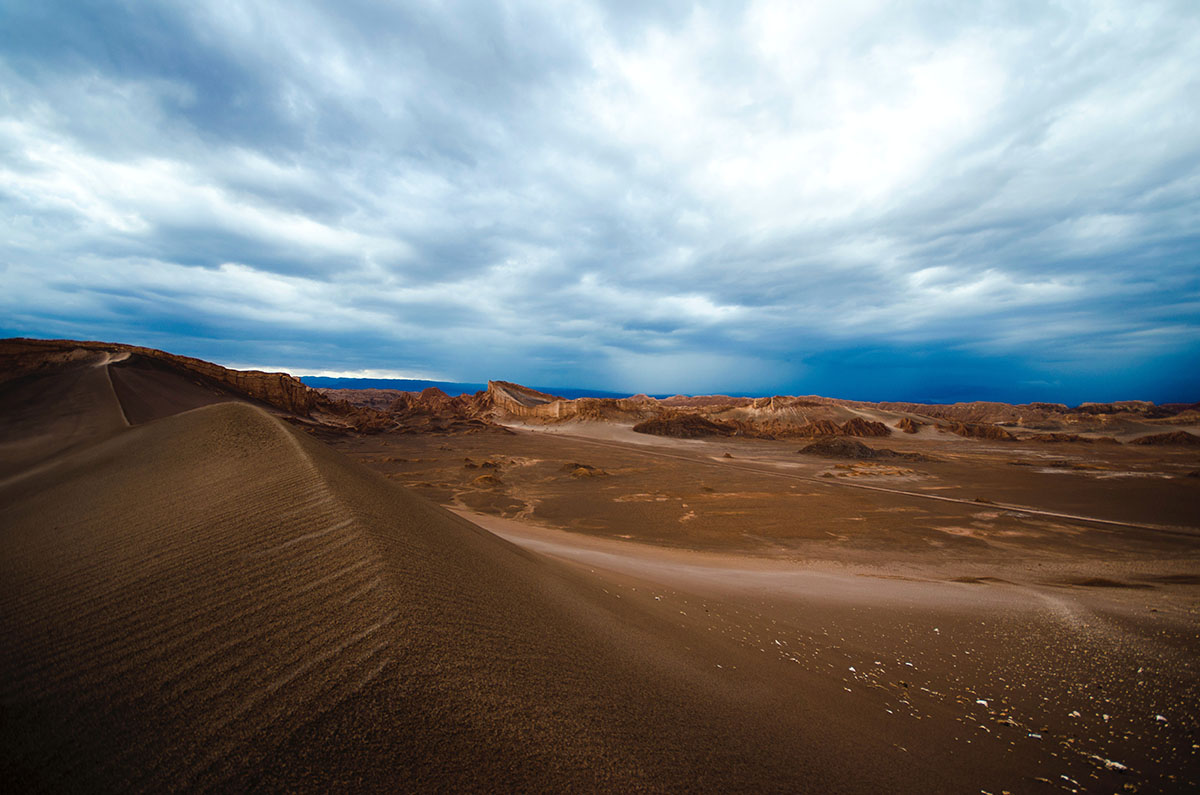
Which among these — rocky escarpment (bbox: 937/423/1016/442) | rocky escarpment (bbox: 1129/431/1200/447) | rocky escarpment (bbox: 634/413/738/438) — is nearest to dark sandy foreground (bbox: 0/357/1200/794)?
rocky escarpment (bbox: 634/413/738/438)

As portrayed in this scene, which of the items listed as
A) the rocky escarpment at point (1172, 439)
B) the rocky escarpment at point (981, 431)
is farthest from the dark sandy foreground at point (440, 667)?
the rocky escarpment at point (1172, 439)

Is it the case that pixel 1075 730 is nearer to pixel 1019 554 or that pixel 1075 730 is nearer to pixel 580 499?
pixel 1019 554

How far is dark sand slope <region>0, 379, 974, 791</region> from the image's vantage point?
48.5 inches

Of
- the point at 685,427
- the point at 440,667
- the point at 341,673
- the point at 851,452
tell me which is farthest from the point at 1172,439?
the point at 341,673

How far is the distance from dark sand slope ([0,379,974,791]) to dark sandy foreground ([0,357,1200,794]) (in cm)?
1

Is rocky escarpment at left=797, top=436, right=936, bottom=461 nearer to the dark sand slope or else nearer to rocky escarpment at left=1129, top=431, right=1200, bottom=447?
rocky escarpment at left=1129, top=431, right=1200, bottom=447

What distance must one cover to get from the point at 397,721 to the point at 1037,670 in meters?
4.54

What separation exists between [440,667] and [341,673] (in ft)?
1.06

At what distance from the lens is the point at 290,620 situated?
173 cm

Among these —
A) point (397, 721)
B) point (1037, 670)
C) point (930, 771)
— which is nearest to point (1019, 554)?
point (1037, 670)

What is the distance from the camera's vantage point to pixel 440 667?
164 cm

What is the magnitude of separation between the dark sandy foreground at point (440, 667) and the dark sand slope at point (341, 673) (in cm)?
1

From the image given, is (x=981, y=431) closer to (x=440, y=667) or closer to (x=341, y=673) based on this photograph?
(x=440, y=667)

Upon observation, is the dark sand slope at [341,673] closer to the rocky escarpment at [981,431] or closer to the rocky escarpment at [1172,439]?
the rocky escarpment at [981,431]
